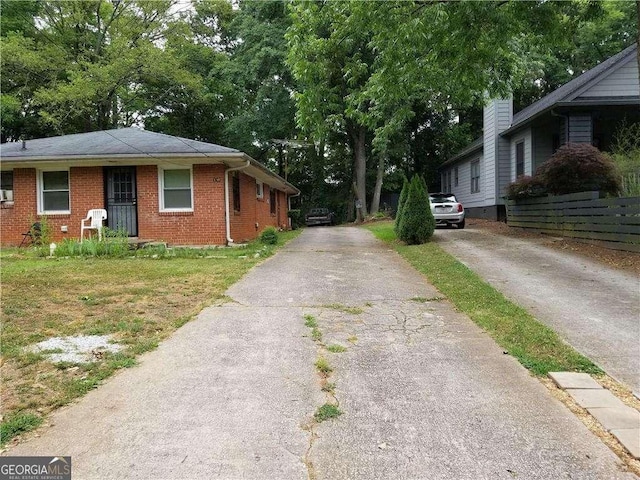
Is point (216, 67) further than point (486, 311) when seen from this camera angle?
Yes

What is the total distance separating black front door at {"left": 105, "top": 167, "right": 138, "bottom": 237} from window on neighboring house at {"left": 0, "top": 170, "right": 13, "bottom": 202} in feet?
9.08

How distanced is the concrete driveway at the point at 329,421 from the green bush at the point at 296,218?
92.4 ft

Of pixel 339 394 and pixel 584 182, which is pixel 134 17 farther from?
pixel 339 394

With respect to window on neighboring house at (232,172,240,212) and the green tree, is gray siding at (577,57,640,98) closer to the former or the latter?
window on neighboring house at (232,172,240,212)

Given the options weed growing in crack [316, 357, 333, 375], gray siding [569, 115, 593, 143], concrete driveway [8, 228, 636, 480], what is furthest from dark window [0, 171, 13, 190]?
gray siding [569, 115, 593, 143]

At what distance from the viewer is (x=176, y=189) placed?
13.4 meters

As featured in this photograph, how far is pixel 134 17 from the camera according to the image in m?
29.3

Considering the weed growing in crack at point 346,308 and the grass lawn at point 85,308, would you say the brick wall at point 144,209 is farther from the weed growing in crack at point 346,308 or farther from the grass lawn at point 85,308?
the weed growing in crack at point 346,308

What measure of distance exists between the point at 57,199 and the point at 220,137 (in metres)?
20.6

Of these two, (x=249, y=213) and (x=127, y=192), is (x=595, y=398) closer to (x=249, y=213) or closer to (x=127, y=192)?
(x=127, y=192)

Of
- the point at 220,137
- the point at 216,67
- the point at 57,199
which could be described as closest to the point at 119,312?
the point at 57,199

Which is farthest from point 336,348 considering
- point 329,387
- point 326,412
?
point 326,412

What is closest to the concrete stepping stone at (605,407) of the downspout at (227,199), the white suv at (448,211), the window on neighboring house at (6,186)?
the downspout at (227,199)

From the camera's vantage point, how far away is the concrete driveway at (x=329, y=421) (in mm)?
2598
